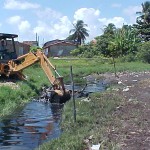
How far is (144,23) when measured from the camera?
6406 centimetres

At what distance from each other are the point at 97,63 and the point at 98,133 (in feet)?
133

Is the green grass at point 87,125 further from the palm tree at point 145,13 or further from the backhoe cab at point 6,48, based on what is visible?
the palm tree at point 145,13

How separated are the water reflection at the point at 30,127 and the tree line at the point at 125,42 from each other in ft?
114

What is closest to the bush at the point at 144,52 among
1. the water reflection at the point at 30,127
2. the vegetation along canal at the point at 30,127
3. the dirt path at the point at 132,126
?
the vegetation along canal at the point at 30,127

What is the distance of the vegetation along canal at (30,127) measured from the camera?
38.9ft

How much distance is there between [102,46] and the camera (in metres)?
60.5

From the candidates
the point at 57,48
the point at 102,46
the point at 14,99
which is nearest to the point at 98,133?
the point at 14,99

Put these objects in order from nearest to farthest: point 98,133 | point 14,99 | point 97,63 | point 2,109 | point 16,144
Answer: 1. point 98,133
2. point 16,144
3. point 2,109
4. point 14,99
5. point 97,63

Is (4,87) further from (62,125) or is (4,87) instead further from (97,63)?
(97,63)

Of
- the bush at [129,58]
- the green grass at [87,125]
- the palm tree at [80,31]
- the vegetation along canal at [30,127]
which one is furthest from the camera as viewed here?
the palm tree at [80,31]

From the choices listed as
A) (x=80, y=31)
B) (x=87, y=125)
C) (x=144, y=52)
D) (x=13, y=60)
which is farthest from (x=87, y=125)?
(x=80, y=31)

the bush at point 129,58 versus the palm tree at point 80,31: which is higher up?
the palm tree at point 80,31

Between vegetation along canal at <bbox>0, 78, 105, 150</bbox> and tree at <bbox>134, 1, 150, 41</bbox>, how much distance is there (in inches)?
1795

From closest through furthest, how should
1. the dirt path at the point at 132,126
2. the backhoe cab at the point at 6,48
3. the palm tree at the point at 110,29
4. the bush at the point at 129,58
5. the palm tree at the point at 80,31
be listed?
the dirt path at the point at 132,126, the backhoe cab at the point at 6,48, the bush at the point at 129,58, the palm tree at the point at 110,29, the palm tree at the point at 80,31
